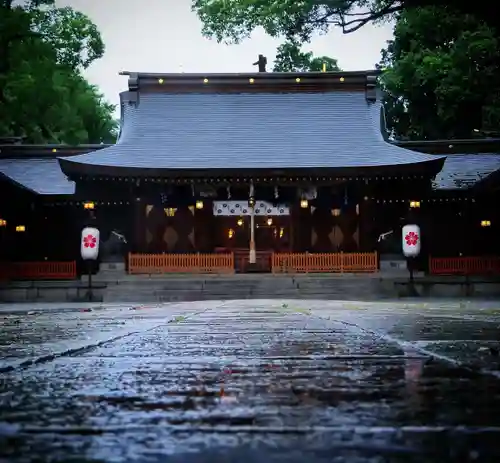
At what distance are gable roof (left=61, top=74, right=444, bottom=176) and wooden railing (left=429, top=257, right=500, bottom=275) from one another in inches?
131

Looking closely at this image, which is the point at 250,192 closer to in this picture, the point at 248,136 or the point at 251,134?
the point at 248,136

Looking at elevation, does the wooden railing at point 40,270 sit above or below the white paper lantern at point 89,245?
below

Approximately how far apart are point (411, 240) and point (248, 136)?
8.42 m

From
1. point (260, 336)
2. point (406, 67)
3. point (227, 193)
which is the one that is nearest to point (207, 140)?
point (227, 193)

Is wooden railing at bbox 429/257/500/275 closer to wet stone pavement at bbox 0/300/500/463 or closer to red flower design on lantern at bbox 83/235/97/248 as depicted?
red flower design on lantern at bbox 83/235/97/248

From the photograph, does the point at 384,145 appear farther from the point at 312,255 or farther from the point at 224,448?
the point at 224,448

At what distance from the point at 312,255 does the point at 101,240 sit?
7965 millimetres

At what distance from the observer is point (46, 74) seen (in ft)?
126

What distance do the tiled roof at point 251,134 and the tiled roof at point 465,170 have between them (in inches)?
54.9

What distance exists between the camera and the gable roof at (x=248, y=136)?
24688mm

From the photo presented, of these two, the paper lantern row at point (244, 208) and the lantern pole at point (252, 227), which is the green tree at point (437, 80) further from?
the lantern pole at point (252, 227)

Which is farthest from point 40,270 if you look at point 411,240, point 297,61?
point 297,61

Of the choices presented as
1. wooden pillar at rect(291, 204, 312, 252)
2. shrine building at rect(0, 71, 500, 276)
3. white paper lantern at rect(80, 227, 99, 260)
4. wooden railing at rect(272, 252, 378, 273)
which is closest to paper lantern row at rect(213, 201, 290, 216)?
shrine building at rect(0, 71, 500, 276)

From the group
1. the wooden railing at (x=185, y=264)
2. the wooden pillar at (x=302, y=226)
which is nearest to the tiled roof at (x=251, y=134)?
the wooden pillar at (x=302, y=226)
